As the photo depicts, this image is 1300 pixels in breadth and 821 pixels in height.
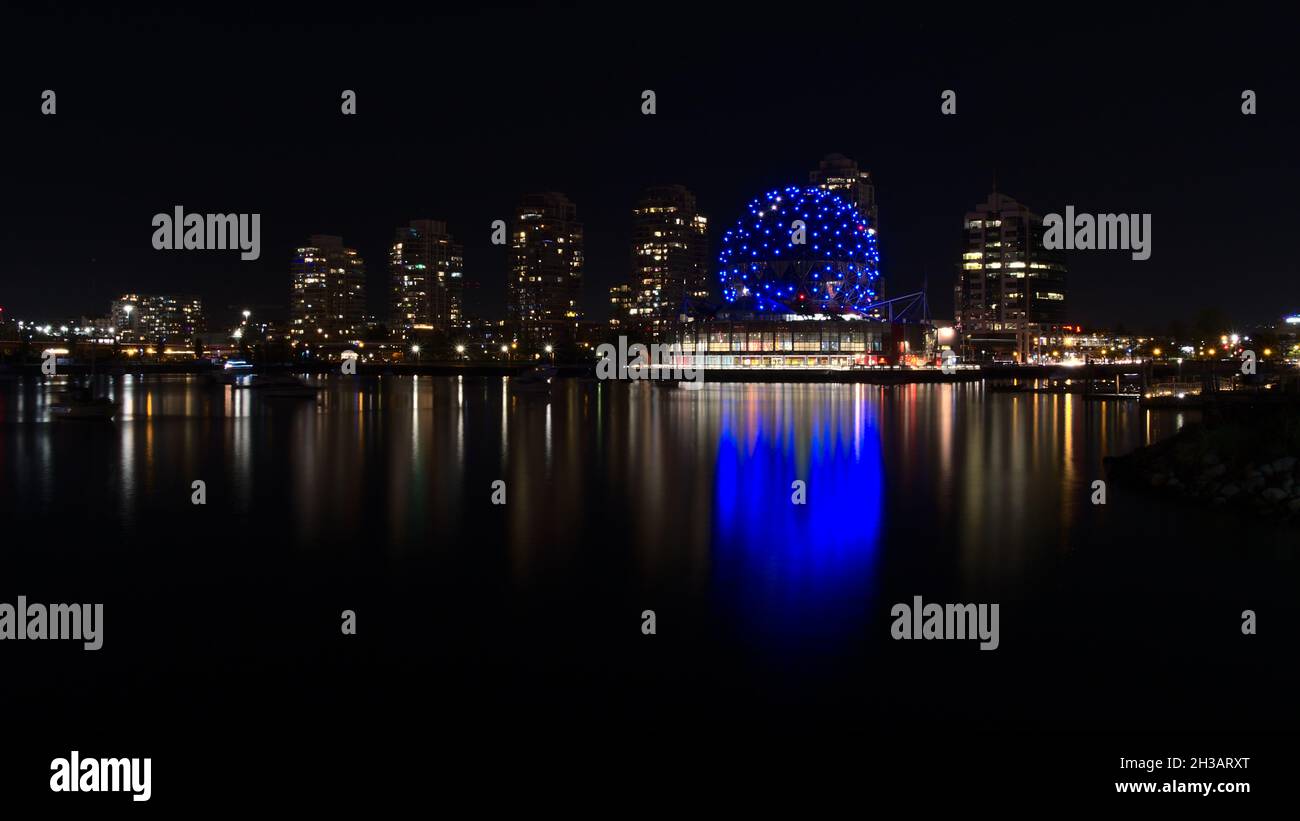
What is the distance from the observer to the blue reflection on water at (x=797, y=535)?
13414 millimetres

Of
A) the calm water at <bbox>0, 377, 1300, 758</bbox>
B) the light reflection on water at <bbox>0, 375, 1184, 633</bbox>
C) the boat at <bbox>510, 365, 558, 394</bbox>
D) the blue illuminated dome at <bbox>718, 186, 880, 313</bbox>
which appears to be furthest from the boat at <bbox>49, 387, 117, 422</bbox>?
the blue illuminated dome at <bbox>718, 186, 880, 313</bbox>

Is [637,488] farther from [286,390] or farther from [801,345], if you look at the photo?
[801,345]

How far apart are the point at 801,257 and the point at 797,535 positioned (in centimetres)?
11758

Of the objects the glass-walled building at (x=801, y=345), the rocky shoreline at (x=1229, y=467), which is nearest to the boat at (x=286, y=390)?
the rocky shoreline at (x=1229, y=467)

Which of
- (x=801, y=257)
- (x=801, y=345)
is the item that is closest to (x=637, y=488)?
(x=801, y=345)

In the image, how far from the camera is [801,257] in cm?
13325

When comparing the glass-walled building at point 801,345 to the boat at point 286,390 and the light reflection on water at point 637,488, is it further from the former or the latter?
the light reflection on water at point 637,488

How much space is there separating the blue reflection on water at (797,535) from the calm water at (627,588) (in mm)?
87
